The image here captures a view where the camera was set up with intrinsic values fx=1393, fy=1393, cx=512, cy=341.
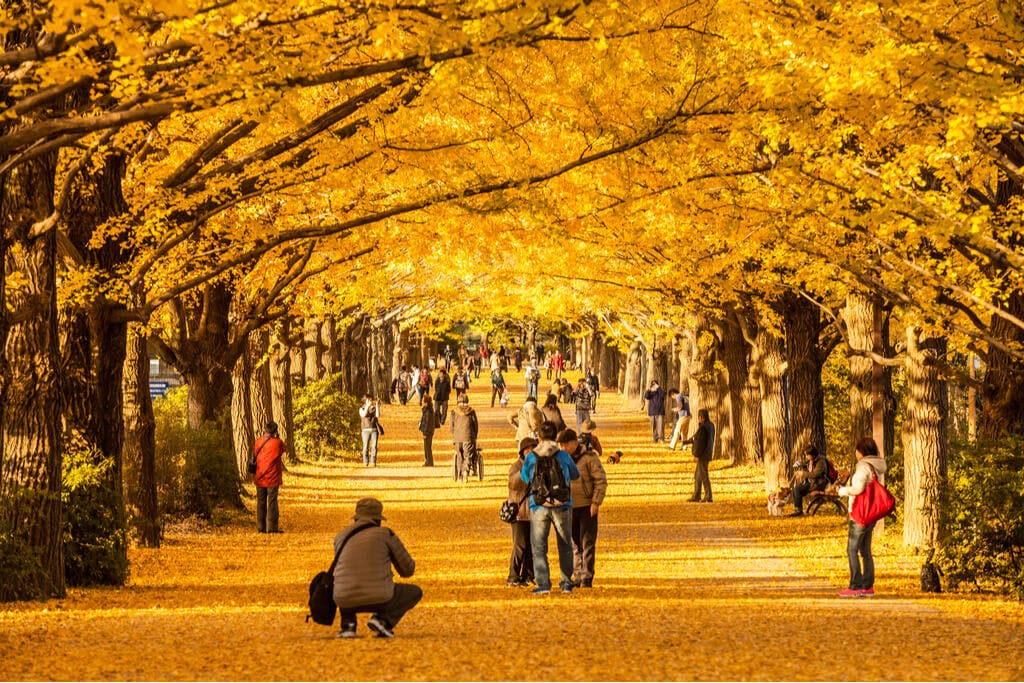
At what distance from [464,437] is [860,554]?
54.7ft

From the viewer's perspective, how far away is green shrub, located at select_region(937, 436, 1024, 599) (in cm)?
1448

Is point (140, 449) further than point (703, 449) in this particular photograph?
No

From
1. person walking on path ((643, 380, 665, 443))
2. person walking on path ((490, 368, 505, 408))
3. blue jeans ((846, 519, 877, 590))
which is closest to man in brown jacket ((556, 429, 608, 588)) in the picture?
blue jeans ((846, 519, 877, 590))

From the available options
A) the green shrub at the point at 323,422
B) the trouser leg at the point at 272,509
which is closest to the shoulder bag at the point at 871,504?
the trouser leg at the point at 272,509

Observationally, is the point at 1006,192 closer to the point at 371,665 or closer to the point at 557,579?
the point at 557,579

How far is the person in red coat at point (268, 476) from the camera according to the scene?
2144 cm

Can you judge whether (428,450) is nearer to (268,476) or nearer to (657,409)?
(657,409)

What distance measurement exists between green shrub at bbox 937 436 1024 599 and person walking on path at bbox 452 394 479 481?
16093mm

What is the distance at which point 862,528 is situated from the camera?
14430 millimetres

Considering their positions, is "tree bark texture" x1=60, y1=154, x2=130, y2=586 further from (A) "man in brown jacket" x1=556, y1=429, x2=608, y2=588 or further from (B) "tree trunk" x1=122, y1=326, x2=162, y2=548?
(A) "man in brown jacket" x1=556, y1=429, x2=608, y2=588

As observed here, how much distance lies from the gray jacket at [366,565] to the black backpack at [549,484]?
11.5 ft

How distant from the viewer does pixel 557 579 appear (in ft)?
54.7

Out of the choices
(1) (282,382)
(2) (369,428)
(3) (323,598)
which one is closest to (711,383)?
(2) (369,428)

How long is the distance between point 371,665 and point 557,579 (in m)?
6.95
